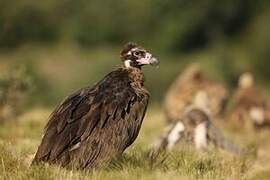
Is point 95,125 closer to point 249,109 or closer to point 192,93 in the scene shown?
point 192,93

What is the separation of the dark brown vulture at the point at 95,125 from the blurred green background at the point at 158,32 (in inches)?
1011

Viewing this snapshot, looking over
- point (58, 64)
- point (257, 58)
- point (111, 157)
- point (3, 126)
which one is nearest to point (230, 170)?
point (111, 157)

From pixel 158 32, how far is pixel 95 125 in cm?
3216

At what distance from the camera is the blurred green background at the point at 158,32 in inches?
1582

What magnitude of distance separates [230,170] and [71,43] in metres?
29.4

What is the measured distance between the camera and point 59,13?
44.2 metres

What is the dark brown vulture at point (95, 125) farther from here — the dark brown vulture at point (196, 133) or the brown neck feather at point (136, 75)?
the dark brown vulture at point (196, 133)

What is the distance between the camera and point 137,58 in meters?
13.4

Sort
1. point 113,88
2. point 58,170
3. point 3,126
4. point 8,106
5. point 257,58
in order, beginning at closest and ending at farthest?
point 58,170 → point 113,88 → point 3,126 → point 8,106 → point 257,58

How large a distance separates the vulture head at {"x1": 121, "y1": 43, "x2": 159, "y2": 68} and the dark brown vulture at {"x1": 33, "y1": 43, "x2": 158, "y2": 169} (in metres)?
0.36

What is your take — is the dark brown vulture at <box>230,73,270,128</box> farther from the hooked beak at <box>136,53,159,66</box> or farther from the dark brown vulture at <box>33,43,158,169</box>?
the dark brown vulture at <box>33,43,158,169</box>

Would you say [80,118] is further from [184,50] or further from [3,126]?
[184,50]

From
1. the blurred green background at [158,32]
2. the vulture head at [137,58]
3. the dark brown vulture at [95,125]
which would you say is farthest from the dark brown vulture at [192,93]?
the blurred green background at [158,32]

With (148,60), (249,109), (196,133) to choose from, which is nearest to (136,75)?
(148,60)
